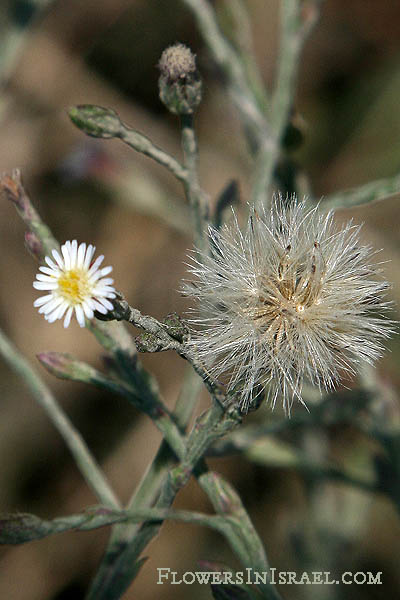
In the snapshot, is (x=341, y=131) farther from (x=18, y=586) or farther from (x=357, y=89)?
(x=18, y=586)

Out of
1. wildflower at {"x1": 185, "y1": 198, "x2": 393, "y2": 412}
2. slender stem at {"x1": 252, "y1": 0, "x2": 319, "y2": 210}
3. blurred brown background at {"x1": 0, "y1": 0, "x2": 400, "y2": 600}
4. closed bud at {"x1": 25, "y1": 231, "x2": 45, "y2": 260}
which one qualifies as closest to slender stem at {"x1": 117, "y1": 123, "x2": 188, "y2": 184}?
wildflower at {"x1": 185, "y1": 198, "x2": 393, "y2": 412}

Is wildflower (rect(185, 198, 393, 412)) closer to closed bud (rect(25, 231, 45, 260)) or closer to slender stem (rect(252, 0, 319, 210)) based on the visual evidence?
closed bud (rect(25, 231, 45, 260))

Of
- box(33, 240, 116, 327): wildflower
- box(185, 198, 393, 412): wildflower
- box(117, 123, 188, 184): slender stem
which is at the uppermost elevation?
box(117, 123, 188, 184): slender stem

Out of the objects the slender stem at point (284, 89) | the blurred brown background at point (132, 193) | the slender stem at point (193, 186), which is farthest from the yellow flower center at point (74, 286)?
the blurred brown background at point (132, 193)

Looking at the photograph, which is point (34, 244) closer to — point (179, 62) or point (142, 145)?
point (142, 145)

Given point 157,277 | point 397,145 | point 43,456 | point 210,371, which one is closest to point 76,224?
point 157,277

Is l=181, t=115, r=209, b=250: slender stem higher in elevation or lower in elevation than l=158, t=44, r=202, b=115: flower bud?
lower

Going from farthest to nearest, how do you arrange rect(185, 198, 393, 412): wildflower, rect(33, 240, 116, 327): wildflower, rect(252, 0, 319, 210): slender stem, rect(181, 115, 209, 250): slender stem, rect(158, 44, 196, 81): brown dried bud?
1. rect(252, 0, 319, 210): slender stem
2. rect(181, 115, 209, 250): slender stem
3. rect(158, 44, 196, 81): brown dried bud
4. rect(185, 198, 393, 412): wildflower
5. rect(33, 240, 116, 327): wildflower

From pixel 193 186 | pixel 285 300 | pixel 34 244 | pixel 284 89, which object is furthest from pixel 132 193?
pixel 285 300
